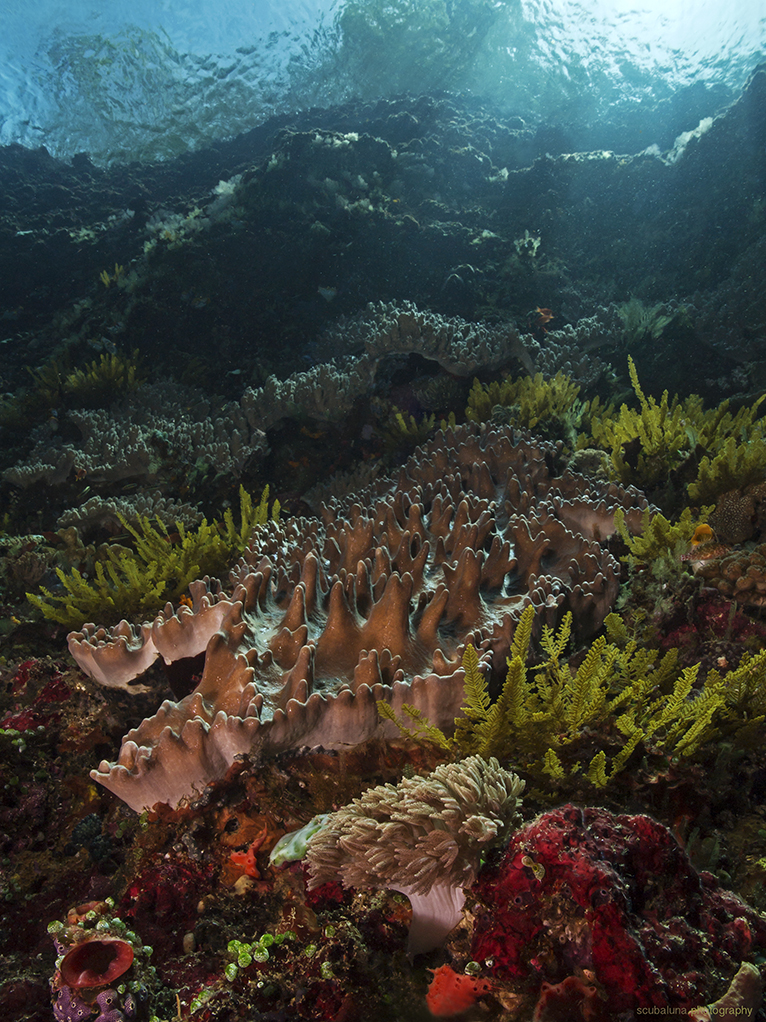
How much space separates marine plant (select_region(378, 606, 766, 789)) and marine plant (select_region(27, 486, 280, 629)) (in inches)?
93.2

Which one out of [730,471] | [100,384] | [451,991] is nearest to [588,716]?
[451,991]

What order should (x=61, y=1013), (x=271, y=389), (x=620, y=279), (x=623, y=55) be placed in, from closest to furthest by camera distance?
(x=61, y=1013)
(x=271, y=389)
(x=620, y=279)
(x=623, y=55)

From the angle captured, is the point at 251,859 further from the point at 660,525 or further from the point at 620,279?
the point at 620,279

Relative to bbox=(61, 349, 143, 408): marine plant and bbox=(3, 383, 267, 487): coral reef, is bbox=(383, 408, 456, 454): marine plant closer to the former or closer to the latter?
bbox=(3, 383, 267, 487): coral reef

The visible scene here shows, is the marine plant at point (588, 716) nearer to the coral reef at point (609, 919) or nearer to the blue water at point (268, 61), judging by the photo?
the coral reef at point (609, 919)

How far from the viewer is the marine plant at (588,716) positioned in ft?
5.01

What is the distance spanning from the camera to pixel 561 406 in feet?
18.6

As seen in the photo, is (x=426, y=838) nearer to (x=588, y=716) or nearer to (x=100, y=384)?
(x=588, y=716)

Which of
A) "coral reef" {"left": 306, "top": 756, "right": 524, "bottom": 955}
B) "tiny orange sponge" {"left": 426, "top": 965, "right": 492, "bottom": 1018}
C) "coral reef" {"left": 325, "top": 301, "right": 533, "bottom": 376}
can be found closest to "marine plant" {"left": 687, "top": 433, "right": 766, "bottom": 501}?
"coral reef" {"left": 306, "top": 756, "right": 524, "bottom": 955}

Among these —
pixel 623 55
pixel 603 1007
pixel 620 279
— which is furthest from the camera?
pixel 623 55

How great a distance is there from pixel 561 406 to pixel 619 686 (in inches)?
172

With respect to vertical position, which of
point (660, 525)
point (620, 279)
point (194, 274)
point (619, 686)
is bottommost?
point (619, 686)

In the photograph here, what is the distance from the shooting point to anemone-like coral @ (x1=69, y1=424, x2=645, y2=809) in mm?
1928

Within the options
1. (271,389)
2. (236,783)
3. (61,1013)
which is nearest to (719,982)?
(236,783)
